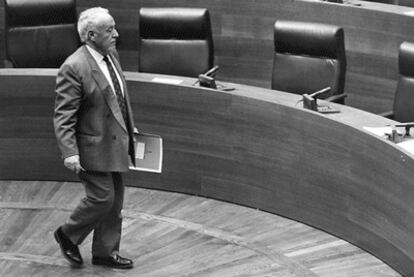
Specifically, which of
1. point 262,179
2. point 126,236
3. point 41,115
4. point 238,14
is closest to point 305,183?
point 262,179

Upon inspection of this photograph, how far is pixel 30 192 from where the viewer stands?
480cm

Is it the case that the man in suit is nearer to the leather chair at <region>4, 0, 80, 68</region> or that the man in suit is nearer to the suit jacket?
the suit jacket

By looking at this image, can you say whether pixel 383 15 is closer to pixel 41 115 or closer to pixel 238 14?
pixel 238 14

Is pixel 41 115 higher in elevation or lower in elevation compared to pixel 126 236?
higher

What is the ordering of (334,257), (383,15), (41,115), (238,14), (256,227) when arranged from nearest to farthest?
(334,257), (256,227), (41,115), (383,15), (238,14)

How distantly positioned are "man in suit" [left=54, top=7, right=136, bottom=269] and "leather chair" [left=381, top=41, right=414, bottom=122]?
1397 millimetres

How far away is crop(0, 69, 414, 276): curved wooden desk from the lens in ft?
12.9

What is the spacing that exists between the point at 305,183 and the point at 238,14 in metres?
1.70

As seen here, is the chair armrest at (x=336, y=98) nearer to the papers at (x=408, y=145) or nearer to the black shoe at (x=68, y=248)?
the papers at (x=408, y=145)

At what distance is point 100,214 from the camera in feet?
12.8

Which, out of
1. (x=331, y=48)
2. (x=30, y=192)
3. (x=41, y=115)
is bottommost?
(x=30, y=192)

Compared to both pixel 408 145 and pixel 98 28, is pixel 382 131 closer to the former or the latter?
pixel 408 145

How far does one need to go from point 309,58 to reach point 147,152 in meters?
1.27

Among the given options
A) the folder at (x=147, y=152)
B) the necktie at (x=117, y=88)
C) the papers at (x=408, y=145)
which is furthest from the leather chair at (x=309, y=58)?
the necktie at (x=117, y=88)
